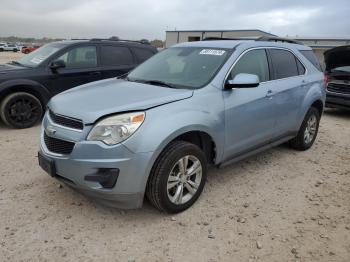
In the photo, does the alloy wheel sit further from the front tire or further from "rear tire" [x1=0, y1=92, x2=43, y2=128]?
"rear tire" [x1=0, y1=92, x2=43, y2=128]

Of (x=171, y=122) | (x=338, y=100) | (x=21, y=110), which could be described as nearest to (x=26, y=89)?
(x=21, y=110)

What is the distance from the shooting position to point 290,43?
5.32m

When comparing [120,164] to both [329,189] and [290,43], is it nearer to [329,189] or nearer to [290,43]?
[329,189]

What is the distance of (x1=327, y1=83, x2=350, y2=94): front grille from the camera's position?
8.32 meters

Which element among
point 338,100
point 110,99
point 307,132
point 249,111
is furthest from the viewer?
point 338,100

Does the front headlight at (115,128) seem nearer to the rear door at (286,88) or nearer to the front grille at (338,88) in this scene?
the rear door at (286,88)

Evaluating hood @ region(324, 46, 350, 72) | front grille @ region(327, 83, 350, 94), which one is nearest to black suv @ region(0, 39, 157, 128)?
hood @ region(324, 46, 350, 72)

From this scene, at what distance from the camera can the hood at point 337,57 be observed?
8.18 metres

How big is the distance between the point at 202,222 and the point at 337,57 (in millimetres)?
7005

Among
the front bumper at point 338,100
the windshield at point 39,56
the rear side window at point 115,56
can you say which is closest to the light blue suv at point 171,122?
the rear side window at point 115,56

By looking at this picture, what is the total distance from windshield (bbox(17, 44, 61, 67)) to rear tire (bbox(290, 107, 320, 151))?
191 inches

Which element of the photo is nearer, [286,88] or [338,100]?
[286,88]

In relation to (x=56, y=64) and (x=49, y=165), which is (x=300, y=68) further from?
(x=56, y=64)

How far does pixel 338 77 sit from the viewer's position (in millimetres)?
8602
